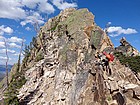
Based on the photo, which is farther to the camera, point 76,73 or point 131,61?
point 76,73

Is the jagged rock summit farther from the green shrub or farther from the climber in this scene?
the green shrub

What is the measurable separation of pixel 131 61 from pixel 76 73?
7774mm

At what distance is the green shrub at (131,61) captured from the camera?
31.6 m

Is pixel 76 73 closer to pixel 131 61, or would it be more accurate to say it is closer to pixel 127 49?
pixel 131 61

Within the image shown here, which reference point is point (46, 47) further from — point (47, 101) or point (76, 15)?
point (47, 101)

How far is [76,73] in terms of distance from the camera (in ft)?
112

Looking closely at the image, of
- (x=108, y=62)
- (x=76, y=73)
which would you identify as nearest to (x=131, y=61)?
(x=108, y=62)

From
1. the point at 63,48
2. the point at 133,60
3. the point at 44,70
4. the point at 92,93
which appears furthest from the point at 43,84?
the point at 133,60

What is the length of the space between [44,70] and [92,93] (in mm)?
13086

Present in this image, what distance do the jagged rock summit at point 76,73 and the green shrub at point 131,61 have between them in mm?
892

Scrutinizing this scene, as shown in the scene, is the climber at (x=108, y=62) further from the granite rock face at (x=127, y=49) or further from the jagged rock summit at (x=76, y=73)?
the granite rock face at (x=127, y=49)

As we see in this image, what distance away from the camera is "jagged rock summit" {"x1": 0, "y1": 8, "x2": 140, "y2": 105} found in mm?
28814

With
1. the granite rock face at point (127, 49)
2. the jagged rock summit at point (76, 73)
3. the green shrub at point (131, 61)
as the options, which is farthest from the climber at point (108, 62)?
the granite rock face at point (127, 49)

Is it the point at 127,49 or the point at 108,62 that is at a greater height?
the point at 127,49
